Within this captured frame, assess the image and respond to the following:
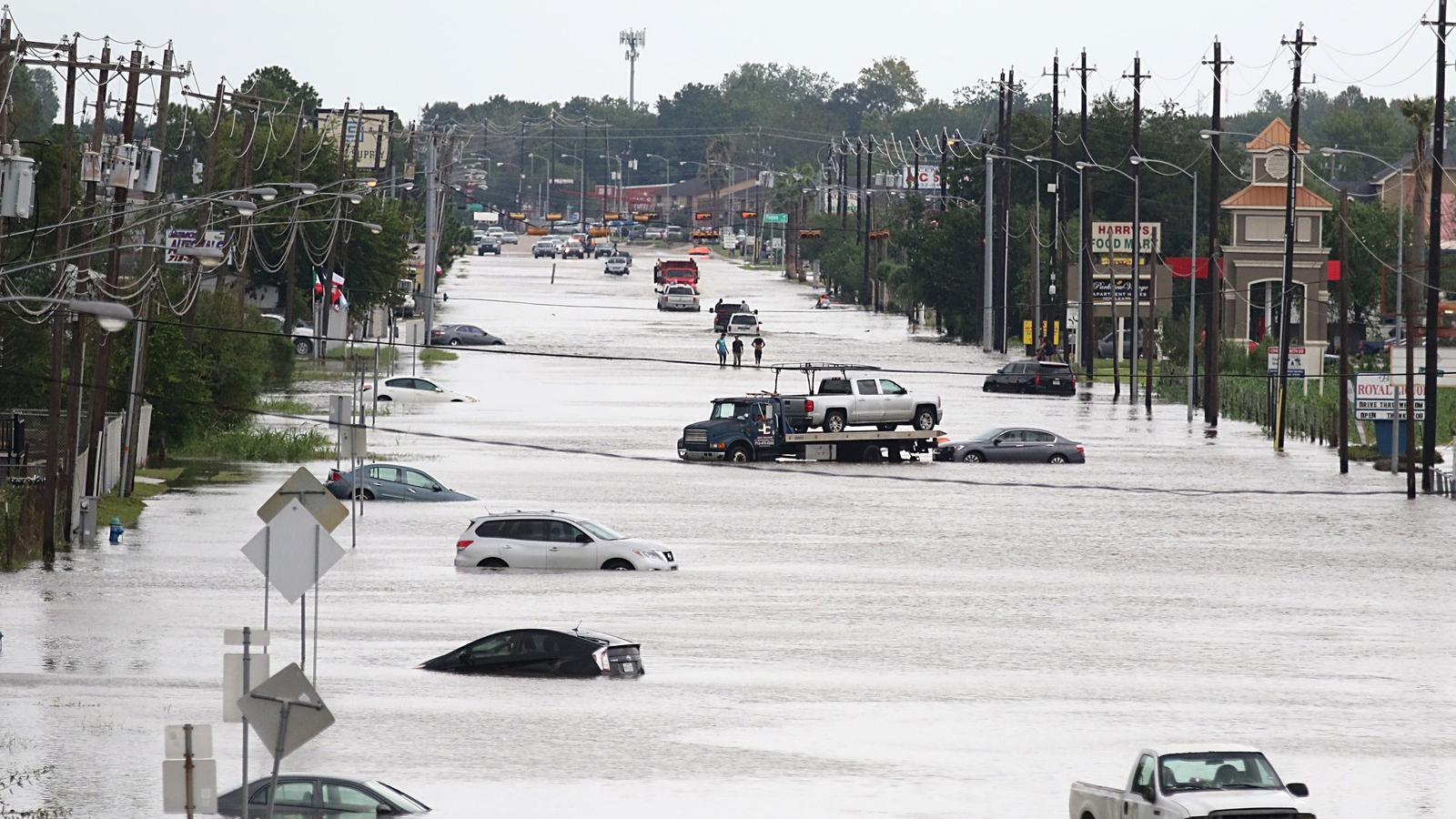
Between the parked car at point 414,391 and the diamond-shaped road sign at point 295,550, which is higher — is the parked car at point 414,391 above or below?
above

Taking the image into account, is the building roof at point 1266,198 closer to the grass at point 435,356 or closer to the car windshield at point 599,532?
the grass at point 435,356

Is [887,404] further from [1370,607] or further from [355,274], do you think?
[355,274]

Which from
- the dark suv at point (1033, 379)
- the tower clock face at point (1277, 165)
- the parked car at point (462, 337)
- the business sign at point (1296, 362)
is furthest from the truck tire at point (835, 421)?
the tower clock face at point (1277, 165)

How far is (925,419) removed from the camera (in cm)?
6412

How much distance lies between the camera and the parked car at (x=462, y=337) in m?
106

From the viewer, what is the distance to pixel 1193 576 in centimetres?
4294

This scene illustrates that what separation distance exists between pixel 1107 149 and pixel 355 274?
47.7m

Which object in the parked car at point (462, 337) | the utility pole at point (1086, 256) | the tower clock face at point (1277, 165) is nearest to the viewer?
the utility pole at point (1086, 256)

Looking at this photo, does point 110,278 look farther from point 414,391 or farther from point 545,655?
point 414,391

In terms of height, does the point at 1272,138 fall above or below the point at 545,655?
above

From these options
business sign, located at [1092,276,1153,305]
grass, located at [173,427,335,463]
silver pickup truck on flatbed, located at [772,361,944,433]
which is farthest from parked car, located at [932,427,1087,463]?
business sign, located at [1092,276,1153,305]

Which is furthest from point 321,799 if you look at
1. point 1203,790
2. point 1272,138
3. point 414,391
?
point 1272,138

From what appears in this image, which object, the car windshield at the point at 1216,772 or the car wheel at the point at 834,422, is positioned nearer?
the car windshield at the point at 1216,772

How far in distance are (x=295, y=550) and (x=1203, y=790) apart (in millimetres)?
12220
